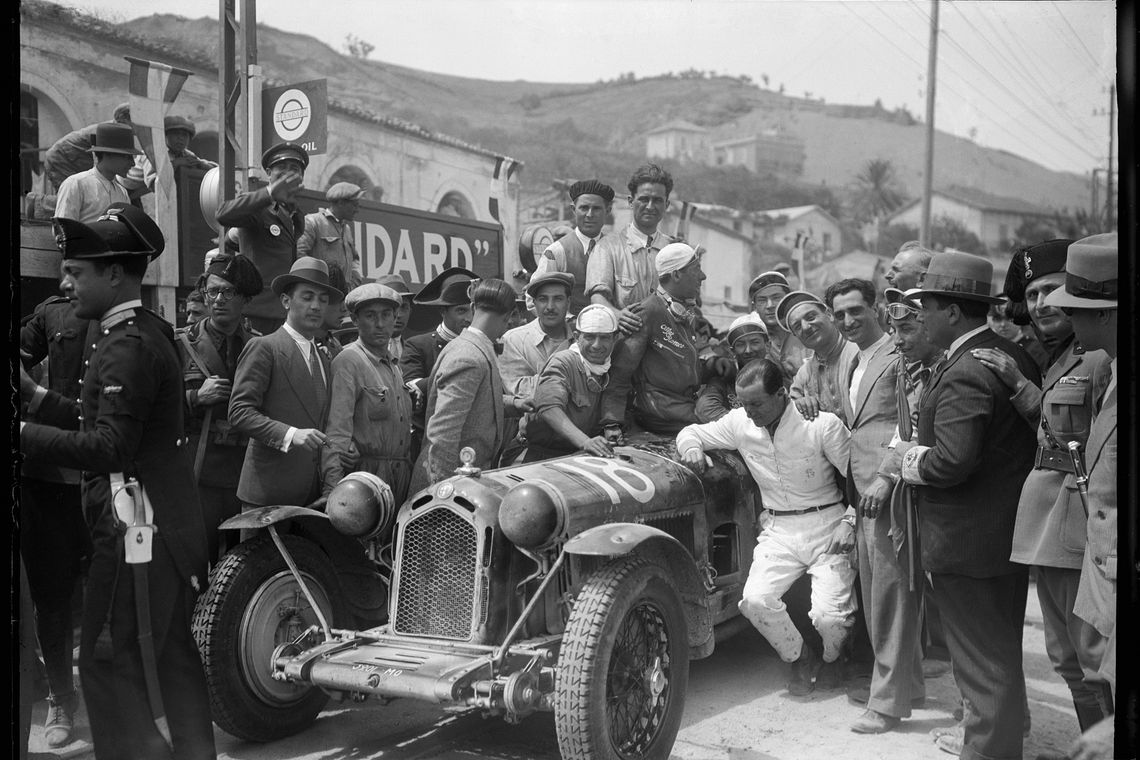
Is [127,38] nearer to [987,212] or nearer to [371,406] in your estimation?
[371,406]

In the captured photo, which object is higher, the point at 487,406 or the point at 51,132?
the point at 51,132

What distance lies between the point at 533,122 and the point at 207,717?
67.2 m

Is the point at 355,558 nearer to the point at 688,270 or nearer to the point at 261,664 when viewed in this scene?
the point at 261,664

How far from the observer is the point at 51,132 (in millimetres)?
11367

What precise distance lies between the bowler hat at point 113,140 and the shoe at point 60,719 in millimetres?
2941

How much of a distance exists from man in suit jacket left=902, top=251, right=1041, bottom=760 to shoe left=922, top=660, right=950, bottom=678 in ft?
5.78

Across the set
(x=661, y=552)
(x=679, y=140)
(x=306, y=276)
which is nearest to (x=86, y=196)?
(x=306, y=276)

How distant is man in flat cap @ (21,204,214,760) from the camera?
3646mm

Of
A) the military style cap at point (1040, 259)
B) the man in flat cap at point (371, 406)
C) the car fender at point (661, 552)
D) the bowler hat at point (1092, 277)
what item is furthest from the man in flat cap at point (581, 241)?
the bowler hat at point (1092, 277)

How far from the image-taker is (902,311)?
15.4 feet

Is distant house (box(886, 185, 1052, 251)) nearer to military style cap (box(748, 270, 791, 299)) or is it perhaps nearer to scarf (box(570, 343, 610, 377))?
military style cap (box(748, 270, 791, 299))

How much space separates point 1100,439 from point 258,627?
145 inches

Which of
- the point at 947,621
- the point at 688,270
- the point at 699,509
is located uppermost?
the point at 688,270

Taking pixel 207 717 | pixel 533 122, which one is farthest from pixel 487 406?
pixel 533 122
